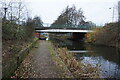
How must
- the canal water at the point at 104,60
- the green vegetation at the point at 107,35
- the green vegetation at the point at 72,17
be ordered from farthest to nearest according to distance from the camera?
the green vegetation at the point at 72,17
the green vegetation at the point at 107,35
the canal water at the point at 104,60

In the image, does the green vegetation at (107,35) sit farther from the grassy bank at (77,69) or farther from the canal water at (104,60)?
the grassy bank at (77,69)

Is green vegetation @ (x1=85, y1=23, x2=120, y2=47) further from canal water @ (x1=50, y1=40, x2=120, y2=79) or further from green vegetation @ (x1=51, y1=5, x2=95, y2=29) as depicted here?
green vegetation @ (x1=51, y1=5, x2=95, y2=29)

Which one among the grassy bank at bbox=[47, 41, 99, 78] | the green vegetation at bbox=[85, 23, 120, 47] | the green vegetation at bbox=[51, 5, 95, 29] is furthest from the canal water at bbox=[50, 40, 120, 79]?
the green vegetation at bbox=[51, 5, 95, 29]

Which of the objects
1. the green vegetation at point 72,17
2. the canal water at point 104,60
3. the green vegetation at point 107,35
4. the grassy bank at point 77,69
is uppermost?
the green vegetation at point 72,17

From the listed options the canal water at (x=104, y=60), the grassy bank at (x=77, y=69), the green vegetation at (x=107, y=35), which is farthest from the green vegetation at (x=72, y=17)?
the grassy bank at (x=77, y=69)

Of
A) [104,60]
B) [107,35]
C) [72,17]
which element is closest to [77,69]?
[104,60]

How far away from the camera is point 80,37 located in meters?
67.4

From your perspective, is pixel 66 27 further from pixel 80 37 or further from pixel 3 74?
pixel 3 74

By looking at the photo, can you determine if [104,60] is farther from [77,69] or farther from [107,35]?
[107,35]

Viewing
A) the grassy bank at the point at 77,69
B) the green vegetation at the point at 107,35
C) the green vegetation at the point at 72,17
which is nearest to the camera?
the grassy bank at the point at 77,69

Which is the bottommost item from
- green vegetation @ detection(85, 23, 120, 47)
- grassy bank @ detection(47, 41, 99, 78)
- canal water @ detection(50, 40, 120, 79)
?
canal water @ detection(50, 40, 120, 79)

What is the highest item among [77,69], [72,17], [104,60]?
[72,17]

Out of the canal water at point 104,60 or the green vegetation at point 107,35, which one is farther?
the green vegetation at point 107,35

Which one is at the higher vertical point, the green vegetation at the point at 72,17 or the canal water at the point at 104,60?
the green vegetation at the point at 72,17
